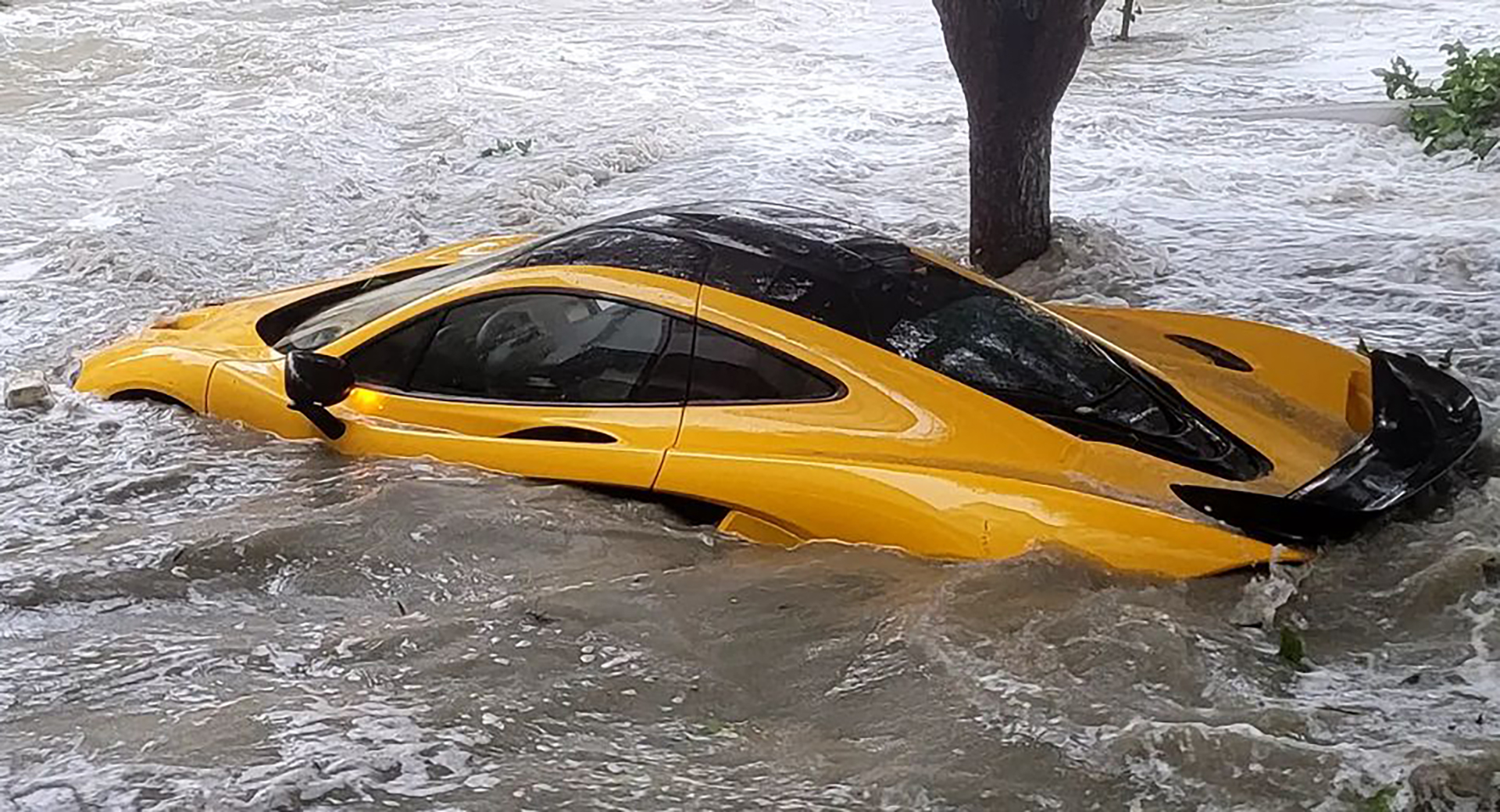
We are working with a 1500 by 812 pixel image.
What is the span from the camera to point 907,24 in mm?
18719

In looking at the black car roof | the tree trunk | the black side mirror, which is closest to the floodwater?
the black side mirror

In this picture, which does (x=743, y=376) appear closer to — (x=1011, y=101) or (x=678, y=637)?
(x=678, y=637)

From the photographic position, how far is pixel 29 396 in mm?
5805

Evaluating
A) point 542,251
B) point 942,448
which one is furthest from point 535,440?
point 942,448

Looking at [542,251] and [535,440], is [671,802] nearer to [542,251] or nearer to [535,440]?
[535,440]

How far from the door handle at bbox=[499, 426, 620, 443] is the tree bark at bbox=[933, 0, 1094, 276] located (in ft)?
13.7

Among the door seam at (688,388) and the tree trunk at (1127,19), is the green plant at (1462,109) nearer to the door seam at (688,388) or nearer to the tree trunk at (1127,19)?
the tree trunk at (1127,19)

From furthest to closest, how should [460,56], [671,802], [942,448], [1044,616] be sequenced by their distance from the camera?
1. [460,56]
2. [942,448]
3. [1044,616]
4. [671,802]

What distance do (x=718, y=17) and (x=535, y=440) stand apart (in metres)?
15.7

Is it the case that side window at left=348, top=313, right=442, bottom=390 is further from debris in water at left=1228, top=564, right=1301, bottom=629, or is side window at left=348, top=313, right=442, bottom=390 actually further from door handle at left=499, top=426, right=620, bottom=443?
debris in water at left=1228, top=564, right=1301, bottom=629

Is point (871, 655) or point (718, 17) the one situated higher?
point (718, 17)

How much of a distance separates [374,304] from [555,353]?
3.31 feet

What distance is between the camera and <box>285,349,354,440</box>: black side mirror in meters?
4.50

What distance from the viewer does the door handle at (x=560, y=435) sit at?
4.22 metres
